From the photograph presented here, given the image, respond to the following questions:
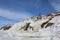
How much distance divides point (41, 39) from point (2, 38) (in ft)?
8.08

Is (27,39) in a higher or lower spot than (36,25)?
lower

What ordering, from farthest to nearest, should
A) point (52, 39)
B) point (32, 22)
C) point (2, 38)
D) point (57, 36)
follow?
point (32, 22)
point (57, 36)
point (52, 39)
point (2, 38)

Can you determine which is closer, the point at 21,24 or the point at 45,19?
the point at 45,19

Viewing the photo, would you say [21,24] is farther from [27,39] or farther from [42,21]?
[27,39]

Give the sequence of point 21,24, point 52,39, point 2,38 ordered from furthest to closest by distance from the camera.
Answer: point 21,24 → point 52,39 → point 2,38

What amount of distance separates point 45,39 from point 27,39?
1.08 m

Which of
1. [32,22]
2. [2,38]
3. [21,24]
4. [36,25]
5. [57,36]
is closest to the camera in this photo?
[2,38]

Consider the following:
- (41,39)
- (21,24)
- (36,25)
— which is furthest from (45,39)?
(21,24)

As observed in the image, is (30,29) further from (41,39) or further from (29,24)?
(41,39)

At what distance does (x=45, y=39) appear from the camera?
27.8 ft

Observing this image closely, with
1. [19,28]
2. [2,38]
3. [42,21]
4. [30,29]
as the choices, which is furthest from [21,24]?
[2,38]

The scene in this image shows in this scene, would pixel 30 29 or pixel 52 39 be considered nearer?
pixel 52 39

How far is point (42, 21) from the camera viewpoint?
17266 mm

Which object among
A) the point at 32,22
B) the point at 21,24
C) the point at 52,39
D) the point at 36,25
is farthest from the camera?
the point at 21,24
